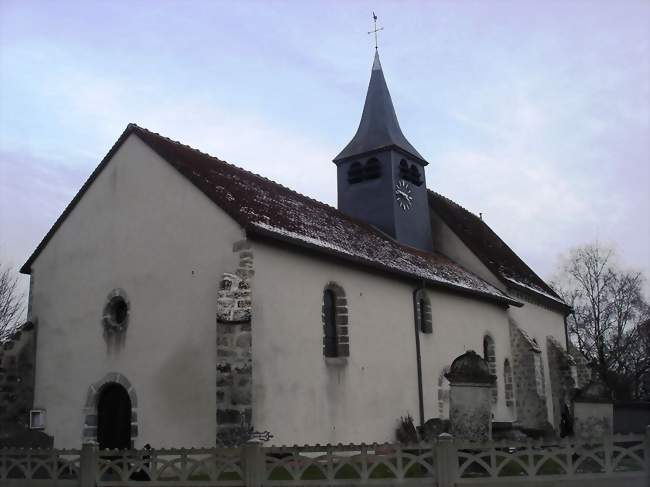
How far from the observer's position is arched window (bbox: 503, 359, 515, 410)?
23.4 meters

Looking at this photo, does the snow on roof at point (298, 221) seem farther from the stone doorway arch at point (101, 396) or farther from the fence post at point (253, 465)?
the fence post at point (253, 465)

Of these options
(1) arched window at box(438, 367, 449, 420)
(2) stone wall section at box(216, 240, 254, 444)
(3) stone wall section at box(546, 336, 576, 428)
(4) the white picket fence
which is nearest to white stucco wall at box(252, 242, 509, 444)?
(1) arched window at box(438, 367, 449, 420)

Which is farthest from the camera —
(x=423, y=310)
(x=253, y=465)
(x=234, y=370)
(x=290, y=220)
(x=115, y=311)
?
(x=423, y=310)

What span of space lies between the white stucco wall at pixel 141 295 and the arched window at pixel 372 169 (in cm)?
1069

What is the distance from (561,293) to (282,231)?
118 feet

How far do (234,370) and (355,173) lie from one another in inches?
544

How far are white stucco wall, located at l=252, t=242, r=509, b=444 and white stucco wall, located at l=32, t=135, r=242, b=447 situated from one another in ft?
3.69

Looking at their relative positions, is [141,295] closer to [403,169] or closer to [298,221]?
[298,221]

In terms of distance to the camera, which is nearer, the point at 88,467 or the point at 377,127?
the point at 88,467

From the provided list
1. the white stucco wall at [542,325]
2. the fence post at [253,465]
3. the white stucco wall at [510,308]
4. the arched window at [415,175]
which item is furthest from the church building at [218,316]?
the white stucco wall at [542,325]

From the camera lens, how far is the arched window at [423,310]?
1945cm

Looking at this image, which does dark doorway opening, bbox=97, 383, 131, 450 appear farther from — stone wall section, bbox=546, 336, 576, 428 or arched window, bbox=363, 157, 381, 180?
stone wall section, bbox=546, 336, 576, 428

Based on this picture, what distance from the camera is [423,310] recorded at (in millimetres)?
20000

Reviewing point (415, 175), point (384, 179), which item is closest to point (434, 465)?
point (384, 179)
